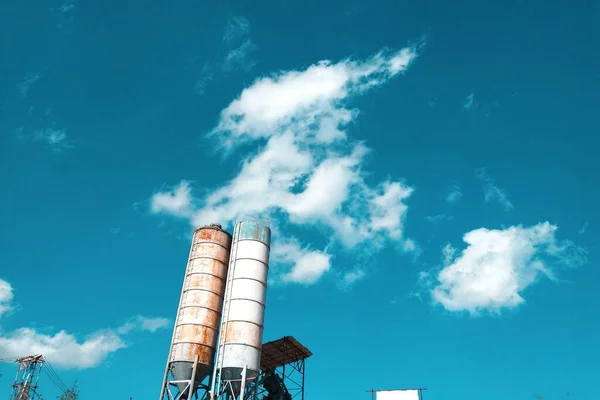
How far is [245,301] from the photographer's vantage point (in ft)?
110

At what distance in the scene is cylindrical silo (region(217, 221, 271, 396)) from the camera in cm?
3167

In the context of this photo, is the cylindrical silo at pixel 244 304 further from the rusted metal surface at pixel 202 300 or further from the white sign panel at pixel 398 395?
the white sign panel at pixel 398 395

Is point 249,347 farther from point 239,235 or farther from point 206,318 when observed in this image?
point 239,235

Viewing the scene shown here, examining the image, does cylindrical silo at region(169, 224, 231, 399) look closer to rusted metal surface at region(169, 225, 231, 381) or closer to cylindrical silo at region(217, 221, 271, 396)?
rusted metal surface at region(169, 225, 231, 381)

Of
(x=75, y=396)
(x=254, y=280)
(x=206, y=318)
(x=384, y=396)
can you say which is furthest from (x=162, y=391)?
(x=75, y=396)

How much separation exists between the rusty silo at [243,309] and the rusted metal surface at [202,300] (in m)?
0.97

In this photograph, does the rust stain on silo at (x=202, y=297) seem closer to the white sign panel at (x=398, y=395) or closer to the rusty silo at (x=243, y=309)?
the rusty silo at (x=243, y=309)

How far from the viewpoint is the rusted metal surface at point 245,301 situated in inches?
1253

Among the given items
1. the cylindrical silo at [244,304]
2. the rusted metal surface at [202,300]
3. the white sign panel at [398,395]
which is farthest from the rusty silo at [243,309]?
the white sign panel at [398,395]

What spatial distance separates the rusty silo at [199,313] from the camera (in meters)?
31.7

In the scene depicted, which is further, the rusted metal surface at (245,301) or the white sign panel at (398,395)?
the white sign panel at (398,395)

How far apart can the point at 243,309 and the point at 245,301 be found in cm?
53

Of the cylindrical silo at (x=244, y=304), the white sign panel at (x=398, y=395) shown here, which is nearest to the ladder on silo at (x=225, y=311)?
the cylindrical silo at (x=244, y=304)

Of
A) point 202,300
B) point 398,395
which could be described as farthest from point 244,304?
point 398,395
